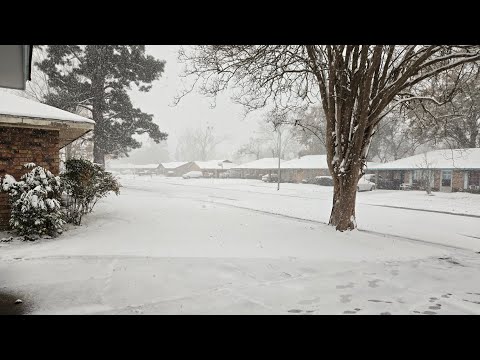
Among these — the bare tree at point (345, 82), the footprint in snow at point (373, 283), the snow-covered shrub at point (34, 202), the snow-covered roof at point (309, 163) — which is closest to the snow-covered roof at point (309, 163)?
the snow-covered roof at point (309, 163)

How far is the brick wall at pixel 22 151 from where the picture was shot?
8.20 m

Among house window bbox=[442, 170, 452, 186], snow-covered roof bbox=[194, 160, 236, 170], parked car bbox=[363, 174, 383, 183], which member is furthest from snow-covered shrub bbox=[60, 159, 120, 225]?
snow-covered roof bbox=[194, 160, 236, 170]

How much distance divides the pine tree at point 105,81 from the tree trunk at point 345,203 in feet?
65.1

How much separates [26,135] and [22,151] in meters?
0.43

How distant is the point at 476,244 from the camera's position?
978cm

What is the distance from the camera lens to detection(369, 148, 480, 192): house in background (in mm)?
32500

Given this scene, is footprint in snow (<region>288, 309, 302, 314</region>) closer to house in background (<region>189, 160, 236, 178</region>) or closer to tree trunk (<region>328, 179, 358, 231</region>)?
tree trunk (<region>328, 179, 358, 231</region>)

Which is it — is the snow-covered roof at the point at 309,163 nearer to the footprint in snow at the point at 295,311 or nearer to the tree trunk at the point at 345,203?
Answer: the tree trunk at the point at 345,203

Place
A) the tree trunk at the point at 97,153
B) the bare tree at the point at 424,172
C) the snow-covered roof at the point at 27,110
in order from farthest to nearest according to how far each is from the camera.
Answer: the bare tree at the point at 424,172
the tree trunk at the point at 97,153
the snow-covered roof at the point at 27,110

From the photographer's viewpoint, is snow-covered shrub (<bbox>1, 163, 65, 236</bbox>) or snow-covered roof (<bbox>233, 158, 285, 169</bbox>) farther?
snow-covered roof (<bbox>233, 158, 285, 169</bbox>)

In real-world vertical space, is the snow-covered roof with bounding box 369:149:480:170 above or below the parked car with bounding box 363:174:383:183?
above

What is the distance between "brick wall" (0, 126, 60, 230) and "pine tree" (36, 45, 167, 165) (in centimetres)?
1629
